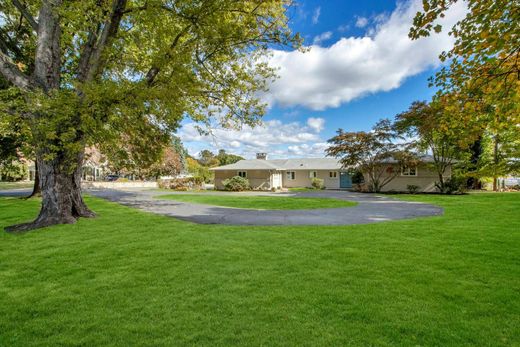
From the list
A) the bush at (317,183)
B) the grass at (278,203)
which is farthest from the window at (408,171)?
the grass at (278,203)

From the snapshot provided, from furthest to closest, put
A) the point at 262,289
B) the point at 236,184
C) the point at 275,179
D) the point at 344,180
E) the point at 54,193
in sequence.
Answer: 1. the point at 275,179
2. the point at 344,180
3. the point at 236,184
4. the point at 54,193
5. the point at 262,289

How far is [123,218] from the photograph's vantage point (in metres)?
11.1

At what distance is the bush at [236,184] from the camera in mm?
31219

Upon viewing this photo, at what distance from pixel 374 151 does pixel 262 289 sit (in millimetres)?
24921

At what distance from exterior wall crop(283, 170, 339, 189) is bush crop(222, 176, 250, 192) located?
822 cm

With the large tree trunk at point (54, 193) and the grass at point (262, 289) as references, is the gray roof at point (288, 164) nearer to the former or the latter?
the large tree trunk at point (54, 193)

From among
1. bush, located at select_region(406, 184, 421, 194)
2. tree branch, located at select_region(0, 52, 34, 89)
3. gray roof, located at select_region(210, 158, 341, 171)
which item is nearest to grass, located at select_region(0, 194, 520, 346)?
tree branch, located at select_region(0, 52, 34, 89)

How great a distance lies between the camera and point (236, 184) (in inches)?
1232

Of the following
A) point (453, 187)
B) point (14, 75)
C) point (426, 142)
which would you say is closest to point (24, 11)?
point (14, 75)

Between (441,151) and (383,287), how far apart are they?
25969 mm

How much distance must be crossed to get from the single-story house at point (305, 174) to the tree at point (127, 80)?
2184 centimetres

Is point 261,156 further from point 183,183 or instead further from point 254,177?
point 183,183

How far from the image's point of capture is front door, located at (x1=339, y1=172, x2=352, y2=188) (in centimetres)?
3453

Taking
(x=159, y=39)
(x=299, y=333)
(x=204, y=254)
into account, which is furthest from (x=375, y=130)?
(x=299, y=333)
